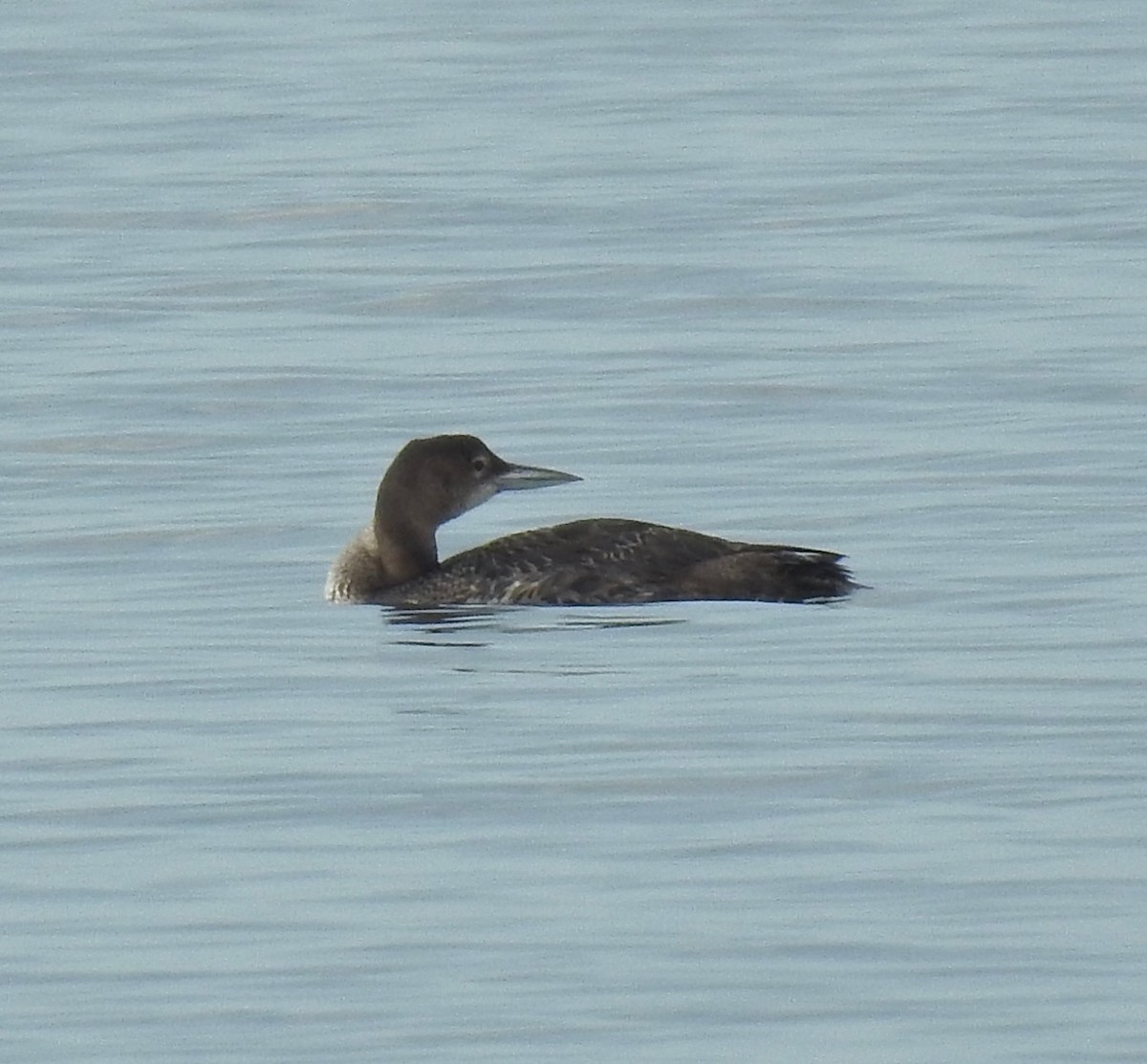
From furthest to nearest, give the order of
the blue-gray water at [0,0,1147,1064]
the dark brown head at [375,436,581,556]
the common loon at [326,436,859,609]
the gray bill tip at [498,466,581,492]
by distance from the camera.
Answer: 1. the gray bill tip at [498,466,581,492]
2. the dark brown head at [375,436,581,556]
3. the common loon at [326,436,859,609]
4. the blue-gray water at [0,0,1147,1064]

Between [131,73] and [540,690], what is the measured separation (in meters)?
22.7

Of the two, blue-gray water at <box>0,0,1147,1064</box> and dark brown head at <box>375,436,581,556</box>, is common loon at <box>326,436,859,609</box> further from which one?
blue-gray water at <box>0,0,1147,1064</box>

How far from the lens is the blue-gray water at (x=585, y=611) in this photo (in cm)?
799

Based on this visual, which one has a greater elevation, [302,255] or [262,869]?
[302,255]

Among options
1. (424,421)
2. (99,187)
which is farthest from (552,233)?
(424,421)

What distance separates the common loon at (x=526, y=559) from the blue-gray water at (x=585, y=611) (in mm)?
134

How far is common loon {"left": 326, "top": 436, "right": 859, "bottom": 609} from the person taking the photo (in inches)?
491

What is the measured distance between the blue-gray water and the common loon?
13 cm

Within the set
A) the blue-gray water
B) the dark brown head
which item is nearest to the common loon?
the dark brown head

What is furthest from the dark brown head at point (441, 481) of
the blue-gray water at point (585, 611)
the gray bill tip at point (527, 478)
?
the blue-gray water at point (585, 611)

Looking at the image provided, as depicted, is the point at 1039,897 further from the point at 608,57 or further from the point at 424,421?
the point at 608,57

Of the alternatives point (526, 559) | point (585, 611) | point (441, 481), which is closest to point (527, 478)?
point (441, 481)

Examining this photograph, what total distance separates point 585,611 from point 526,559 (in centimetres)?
26

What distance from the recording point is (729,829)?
9102 millimetres
